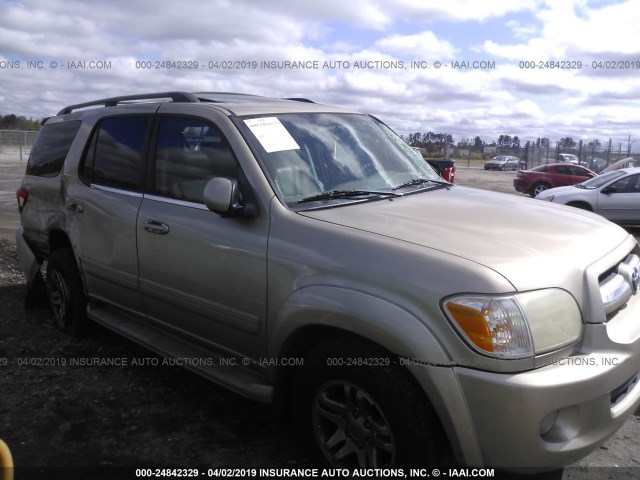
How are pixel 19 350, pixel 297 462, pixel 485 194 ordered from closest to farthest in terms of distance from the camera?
pixel 297 462 → pixel 485 194 → pixel 19 350

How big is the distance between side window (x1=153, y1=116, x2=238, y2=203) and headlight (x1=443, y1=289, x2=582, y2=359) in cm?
159

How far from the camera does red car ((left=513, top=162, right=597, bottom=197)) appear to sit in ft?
72.8

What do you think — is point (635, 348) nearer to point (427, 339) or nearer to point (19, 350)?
point (427, 339)

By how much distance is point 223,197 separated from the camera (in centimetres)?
304

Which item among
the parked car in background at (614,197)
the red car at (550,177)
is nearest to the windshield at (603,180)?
the parked car in background at (614,197)

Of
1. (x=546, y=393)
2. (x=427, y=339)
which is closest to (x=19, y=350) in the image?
(x=427, y=339)

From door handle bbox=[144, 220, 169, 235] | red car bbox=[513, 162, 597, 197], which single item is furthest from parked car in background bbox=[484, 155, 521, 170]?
door handle bbox=[144, 220, 169, 235]

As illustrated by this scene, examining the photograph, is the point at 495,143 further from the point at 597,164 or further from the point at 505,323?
the point at 505,323

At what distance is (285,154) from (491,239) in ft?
4.16

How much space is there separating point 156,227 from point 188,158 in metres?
0.48

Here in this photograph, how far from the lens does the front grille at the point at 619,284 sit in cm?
272

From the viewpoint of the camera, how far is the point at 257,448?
3.34m

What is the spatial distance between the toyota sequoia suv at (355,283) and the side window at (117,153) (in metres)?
0.02

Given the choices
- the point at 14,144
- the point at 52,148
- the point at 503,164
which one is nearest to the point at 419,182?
the point at 52,148
